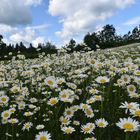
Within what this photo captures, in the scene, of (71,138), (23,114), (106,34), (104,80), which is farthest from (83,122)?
(106,34)

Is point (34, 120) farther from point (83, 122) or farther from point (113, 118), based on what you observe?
point (113, 118)

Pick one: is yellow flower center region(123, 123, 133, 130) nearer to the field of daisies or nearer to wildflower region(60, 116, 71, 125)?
the field of daisies

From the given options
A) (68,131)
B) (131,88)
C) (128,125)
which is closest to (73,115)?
(68,131)

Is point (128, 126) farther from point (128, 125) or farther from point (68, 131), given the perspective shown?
point (68, 131)

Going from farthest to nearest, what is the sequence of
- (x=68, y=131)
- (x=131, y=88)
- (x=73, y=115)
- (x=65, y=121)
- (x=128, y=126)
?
(x=131, y=88) → (x=73, y=115) → (x=65, y=121) → (x=68, y=131) → (x=128, y=126)

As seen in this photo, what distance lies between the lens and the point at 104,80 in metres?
5.10

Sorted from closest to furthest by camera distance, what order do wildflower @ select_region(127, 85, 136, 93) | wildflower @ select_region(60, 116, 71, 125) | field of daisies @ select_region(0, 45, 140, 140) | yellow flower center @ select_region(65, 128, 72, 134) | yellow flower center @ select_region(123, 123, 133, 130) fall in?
yellow flower center @ select_region(123, 123, 133, 130) → yellow flower center @ select_region(65, 128, 72, 134) → field of daisies @ select_region(0, 45, 140, 140) → wildflower @ select_region(60, 116, 71, 125) → wildflower @ select_region(127, 85, 136, 93)

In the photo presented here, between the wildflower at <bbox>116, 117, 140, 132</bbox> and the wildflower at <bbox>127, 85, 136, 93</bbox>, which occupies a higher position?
the wildflower at <bbox>127, 85, 136, 93</bbox>

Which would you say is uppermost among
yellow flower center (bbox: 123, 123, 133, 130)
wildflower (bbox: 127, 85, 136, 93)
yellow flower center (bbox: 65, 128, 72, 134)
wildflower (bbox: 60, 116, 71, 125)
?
wildflower (bbox: 127, 85, 136, 93)

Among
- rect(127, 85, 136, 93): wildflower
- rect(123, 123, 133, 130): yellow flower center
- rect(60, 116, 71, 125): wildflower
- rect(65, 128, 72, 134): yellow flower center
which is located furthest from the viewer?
rect(127, 85, 136, 93): wildflower

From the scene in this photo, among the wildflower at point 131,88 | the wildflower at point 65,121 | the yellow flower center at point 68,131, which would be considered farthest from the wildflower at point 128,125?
the wildflower at point 131,88

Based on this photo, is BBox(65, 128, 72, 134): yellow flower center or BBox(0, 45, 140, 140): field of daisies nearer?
BBox(65, 128, 72, 134): yellow flower center

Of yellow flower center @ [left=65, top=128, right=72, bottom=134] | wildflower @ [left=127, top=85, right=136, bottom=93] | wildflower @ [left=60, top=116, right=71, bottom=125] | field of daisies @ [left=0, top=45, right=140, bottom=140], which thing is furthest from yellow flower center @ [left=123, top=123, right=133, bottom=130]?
wildflower @ [left=127, top=85, right=136, bottom=93]

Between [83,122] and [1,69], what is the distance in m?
3.89
